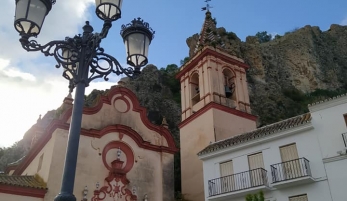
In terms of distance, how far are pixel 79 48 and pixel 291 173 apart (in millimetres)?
12677

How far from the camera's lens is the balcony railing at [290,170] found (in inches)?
642

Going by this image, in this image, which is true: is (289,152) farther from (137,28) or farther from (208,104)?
(137,28)

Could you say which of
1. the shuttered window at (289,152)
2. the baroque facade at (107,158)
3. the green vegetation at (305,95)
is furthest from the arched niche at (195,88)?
the green vegetation at (305,95)

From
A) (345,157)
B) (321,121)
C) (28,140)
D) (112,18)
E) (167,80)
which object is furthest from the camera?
(167,80)

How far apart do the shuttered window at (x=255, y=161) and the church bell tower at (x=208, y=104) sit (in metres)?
4.88

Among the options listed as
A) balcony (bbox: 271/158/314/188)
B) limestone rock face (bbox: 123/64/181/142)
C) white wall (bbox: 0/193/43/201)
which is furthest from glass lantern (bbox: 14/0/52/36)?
limestone rock face (bbox: 123/64/181/142)

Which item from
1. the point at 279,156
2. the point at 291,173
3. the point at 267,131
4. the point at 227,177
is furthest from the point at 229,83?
the point at 291,173

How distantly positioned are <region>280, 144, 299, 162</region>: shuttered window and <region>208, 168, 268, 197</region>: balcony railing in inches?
45.3

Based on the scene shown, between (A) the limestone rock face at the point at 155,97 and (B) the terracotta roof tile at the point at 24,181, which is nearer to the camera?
(B) the terracotta roof tile at the point at 24,181

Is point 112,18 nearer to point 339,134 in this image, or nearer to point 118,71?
point 118,71

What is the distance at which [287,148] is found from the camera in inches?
694

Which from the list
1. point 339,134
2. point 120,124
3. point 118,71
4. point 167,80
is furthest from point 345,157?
point 167,80

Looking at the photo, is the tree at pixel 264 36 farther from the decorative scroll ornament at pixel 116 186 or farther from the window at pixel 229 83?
the decorative scroll ornament at pixel 116 186

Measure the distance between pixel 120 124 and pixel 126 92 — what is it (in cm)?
188
